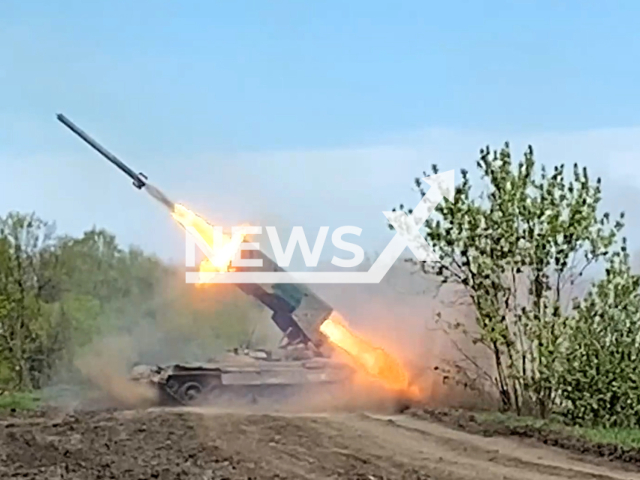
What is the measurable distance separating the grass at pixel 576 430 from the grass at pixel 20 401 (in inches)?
352

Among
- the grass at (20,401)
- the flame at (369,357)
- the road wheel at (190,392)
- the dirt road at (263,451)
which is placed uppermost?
the flame at (369,357)

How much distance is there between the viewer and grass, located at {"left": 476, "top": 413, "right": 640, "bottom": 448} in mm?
15828

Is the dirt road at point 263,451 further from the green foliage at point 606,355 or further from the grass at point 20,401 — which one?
the grass at point 20,401

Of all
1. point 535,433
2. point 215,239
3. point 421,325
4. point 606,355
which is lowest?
point 535,433

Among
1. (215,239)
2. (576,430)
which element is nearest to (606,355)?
(576,430)

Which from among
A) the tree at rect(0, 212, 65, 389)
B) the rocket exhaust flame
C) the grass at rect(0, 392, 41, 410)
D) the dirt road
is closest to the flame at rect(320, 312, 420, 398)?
the rocket exhaust flame

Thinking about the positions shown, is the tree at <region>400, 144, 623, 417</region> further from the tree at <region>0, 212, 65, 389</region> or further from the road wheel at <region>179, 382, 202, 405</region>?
the tree at <region>0, 212, 65, 389</region>

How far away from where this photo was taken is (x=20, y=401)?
22.3m

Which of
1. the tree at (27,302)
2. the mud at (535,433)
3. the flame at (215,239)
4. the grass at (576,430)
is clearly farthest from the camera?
the tree at (27,302)

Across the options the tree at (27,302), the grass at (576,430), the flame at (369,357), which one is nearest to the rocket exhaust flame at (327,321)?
the flame at (369,357)

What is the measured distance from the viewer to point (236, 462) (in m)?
13.6

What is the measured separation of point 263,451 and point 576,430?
525 cm

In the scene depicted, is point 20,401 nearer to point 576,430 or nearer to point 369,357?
point 369,357

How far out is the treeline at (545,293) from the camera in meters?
18.0
